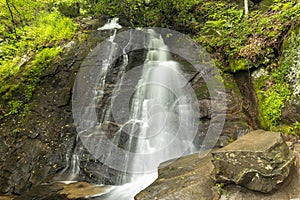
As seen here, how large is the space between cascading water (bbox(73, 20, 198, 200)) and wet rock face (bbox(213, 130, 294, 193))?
6.35ft

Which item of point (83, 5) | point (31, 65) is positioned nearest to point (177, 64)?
point (31, 65)

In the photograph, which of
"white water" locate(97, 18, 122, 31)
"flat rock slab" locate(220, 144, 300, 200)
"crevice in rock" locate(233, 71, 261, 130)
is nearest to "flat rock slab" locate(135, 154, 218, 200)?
"flat rock slab" locate(220, 144, 300, 200)

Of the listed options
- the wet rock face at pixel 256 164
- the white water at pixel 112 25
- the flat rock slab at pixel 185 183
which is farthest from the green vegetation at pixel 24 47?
the wet rock face at pixel 256 164

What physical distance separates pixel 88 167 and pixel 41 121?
2.36 m

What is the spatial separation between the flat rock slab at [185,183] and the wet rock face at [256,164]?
262 millimetres

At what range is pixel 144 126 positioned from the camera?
6367mm

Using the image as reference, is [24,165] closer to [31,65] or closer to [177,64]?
[31,65]

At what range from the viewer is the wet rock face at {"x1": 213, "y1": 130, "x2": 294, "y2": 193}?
346 cm

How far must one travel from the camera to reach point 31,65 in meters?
8.58

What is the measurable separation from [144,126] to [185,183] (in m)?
2.70

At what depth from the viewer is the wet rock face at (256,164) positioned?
3459mm

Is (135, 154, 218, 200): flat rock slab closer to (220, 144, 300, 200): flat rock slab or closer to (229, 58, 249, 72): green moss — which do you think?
(220, 144, 300, 200): flat rock slab

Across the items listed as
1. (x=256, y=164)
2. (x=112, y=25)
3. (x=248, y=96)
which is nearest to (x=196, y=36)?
(x=248, y=96)

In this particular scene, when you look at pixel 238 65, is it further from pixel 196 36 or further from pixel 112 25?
pixel 112 25
